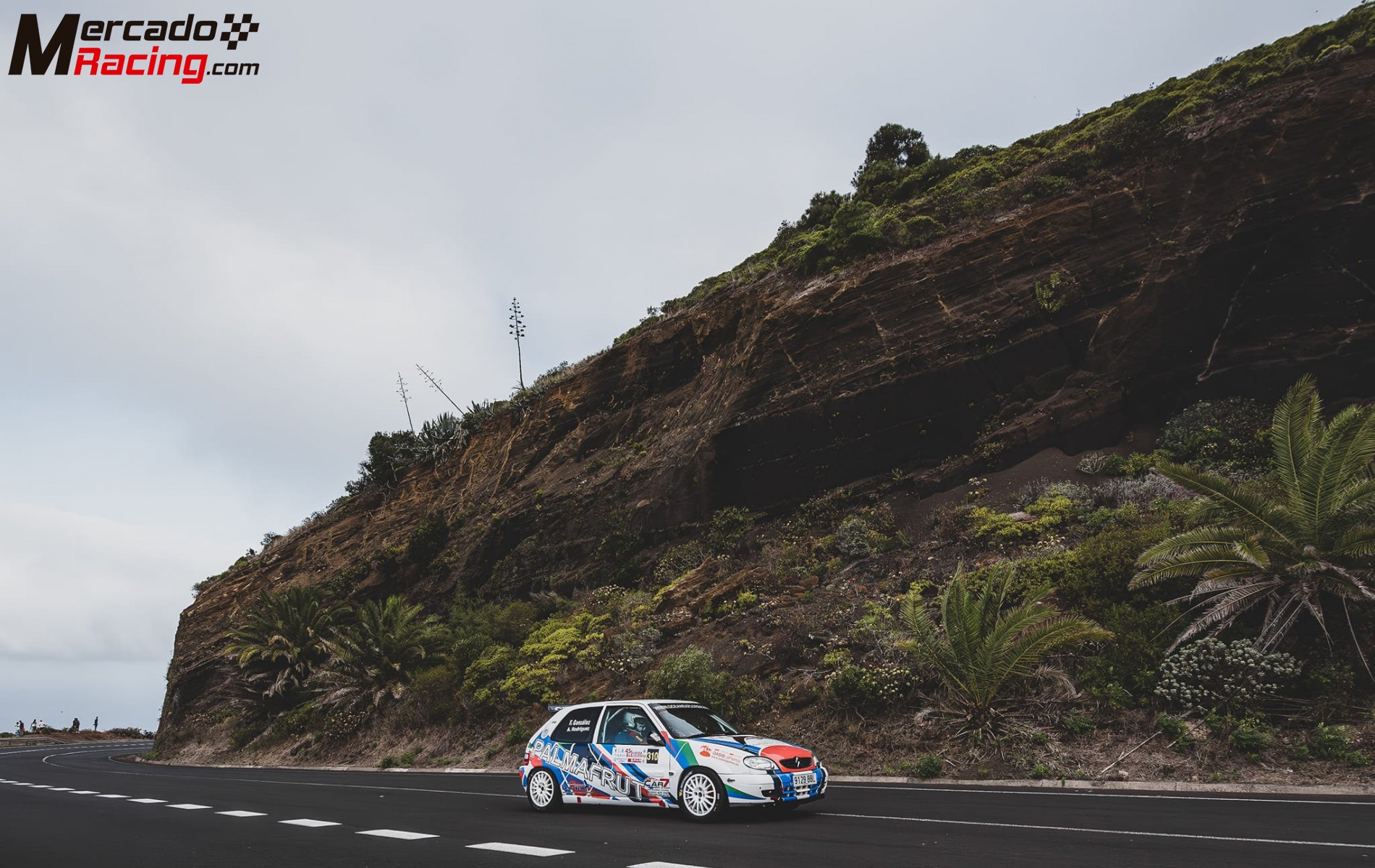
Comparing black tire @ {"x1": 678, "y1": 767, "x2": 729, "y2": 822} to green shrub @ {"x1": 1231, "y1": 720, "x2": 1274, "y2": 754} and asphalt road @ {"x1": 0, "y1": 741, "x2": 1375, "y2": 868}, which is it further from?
green shrub @ {"x1": 1231, "y1": 720, "x2": 1274, "y2": 754}

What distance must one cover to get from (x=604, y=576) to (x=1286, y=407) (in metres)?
20.9

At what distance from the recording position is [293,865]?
691 cm

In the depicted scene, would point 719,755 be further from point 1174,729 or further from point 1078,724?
point 1174,729

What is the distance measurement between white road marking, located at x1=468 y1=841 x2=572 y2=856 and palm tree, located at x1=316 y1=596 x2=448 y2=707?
1937 centimetres

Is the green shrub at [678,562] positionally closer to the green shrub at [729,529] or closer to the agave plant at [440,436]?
the green shrub at [729,529]

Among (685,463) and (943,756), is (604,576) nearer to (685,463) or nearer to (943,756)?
(685,463)

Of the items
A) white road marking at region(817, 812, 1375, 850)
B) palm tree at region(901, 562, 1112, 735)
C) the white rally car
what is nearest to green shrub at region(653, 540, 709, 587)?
palm tree at region(901, 562, 1112, 735)

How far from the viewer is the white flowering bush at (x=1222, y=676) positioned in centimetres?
1196

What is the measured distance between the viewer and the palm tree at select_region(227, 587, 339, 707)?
1207 inches

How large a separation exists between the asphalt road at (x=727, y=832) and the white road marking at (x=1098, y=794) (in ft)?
0.18

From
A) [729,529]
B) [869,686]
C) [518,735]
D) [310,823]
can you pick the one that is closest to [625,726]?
[310,823]

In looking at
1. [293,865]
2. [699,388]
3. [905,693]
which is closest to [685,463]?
[699,388]

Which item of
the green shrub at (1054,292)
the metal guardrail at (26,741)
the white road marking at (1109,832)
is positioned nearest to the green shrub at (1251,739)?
the white road marking at (1109,832)

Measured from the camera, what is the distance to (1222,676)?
12.4 m
